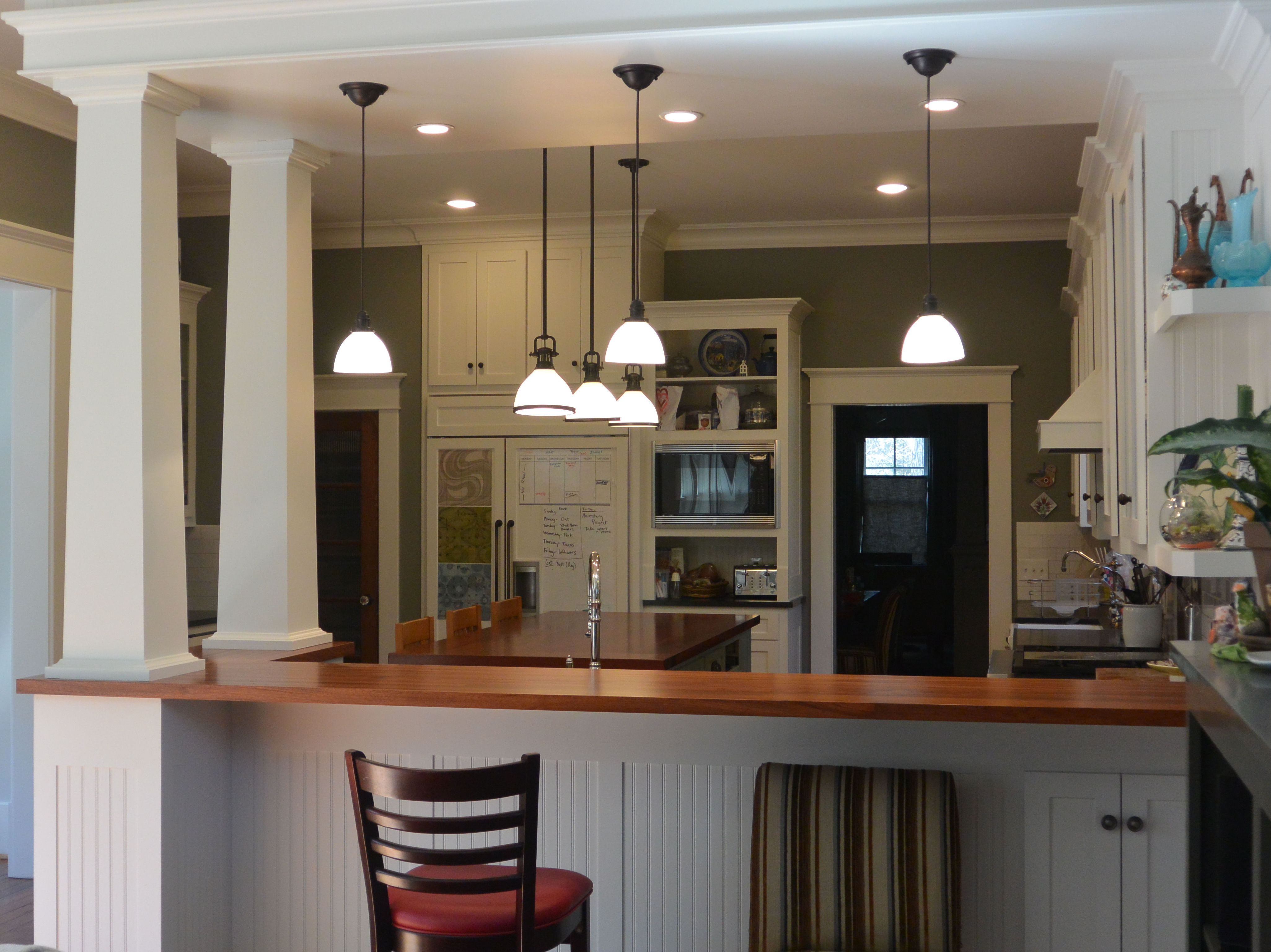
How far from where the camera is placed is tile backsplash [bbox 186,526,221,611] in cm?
654

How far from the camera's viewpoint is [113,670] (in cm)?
305

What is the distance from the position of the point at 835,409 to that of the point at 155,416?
4.51 metres

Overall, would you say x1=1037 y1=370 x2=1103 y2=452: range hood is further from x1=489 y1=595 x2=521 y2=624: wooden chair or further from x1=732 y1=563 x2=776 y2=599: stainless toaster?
x1=489 y1=595 x2=521 y2=624: wooden chair

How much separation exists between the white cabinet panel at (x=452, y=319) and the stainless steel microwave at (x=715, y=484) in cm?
118

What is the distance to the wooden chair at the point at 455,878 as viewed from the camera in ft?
7.33

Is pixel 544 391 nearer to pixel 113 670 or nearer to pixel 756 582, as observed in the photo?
pixel 113 670

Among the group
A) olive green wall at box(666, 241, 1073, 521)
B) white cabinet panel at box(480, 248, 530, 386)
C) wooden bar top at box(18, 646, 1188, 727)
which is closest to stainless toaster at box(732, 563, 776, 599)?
olive green wall at box(666, 241, 1073, 521)

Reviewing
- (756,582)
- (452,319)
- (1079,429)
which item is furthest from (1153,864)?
(452,319)

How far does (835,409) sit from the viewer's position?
22.7 ft

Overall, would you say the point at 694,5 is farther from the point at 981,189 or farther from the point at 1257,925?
the point at 981,189

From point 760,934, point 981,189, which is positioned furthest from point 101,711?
point 981,189

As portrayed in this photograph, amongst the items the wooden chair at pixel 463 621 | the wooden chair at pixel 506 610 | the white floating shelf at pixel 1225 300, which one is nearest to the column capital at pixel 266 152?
the wooden chair at pixel 463 621

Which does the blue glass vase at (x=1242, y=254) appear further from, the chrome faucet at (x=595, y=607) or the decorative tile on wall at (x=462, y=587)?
the decorative tile on wall at (x=462, y=587)

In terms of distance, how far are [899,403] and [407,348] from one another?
278 centimetres
